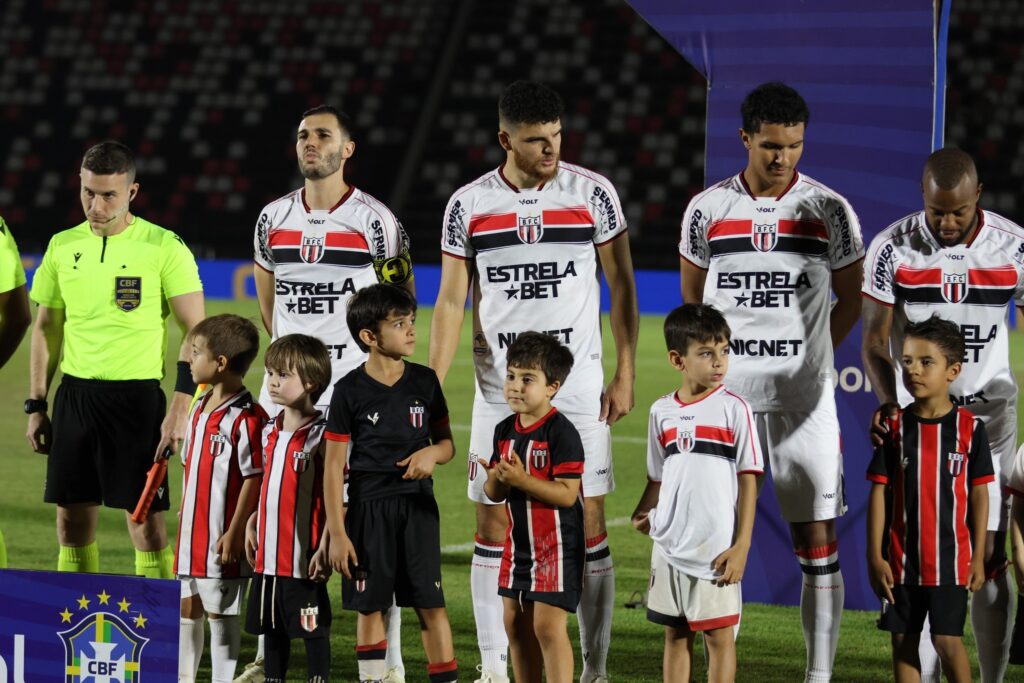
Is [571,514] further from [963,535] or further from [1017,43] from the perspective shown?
[1017,43]

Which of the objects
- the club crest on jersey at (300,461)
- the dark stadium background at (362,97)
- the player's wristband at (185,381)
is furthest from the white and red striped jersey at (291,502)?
the dark stadium background at (362,97)

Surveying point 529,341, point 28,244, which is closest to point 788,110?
point 529,341

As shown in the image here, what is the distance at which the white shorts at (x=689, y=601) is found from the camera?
13.3ft

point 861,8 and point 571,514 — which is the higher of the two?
point 861,8

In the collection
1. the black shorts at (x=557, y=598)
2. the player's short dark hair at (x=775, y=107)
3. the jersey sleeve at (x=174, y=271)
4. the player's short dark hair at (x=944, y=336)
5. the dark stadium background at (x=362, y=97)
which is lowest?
the black shorts at (x=557, y=598)

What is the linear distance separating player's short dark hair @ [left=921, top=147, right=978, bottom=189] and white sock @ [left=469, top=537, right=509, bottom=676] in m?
1.86

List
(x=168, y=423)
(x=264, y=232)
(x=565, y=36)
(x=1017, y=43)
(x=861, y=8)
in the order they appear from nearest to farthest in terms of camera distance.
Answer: (x=168, y=423)
(x=264, y=232)
(x=861, y=8)
(x=1017, y=43)
(x=565, y=36)

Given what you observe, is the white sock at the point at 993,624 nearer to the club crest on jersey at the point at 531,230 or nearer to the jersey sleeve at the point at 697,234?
the jersey sleeve at the point at 697,234

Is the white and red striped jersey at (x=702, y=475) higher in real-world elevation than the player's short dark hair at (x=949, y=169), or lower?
lower

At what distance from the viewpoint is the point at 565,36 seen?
2872 centimetres

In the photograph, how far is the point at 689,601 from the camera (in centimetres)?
407

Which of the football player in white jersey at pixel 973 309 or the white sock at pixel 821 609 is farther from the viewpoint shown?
the white sock at pixel 821 609

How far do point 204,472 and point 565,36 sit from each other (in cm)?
2532

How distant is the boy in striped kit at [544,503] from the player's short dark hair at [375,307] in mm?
370
